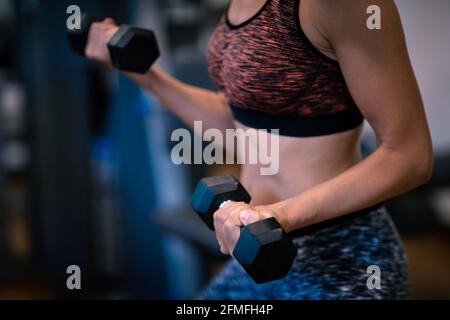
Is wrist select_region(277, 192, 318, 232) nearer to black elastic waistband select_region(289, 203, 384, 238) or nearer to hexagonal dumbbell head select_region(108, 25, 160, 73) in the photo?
black elastic waistband select_region(289, 203, 384, 238)

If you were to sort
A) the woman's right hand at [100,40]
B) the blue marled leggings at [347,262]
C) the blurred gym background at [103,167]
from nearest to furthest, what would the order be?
1. the blue marled leggings at [347,262]
2. the woman's right hand at [100,40]
3. the blurred gym background at [103,167]

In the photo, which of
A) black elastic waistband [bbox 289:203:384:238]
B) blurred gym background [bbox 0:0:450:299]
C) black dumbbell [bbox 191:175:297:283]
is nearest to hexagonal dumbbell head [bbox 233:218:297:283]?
black dumbbell [bbox 191:175:297:283]

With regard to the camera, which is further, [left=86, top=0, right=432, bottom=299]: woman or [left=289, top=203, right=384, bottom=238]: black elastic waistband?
[left=289, top=203, right=384, bottom=238]: black elastic waistband

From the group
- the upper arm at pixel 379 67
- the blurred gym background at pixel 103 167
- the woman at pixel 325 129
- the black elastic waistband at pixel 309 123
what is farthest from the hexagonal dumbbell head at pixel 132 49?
the blurred gym background at pixel 103 167

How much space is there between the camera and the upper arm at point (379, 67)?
0.72 metres

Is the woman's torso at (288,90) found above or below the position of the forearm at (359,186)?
above

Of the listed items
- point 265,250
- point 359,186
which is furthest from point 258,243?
point 359,186

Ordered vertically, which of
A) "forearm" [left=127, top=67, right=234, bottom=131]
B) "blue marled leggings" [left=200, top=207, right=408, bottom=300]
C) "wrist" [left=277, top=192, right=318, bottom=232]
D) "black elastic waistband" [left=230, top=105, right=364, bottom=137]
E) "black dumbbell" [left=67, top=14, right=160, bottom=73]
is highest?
"black dumbbell" [left=67, top=14, right=160, bottom=73]

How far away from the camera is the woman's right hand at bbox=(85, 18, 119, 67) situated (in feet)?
3.35

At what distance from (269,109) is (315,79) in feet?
0.26

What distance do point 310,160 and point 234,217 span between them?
0.72 feet

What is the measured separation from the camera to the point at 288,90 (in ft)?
2.65

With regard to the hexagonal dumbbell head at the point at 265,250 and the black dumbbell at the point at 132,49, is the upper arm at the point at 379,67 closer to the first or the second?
the hexagonal dumbbell head at the point at 265,250

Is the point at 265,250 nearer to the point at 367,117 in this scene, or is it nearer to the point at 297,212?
the point at 297,212
